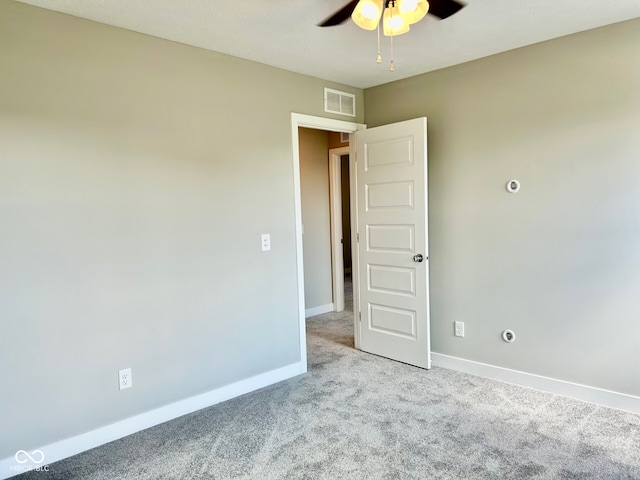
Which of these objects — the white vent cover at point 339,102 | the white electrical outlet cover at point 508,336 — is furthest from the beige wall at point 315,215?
the white electrical outlet cover at point 508,336

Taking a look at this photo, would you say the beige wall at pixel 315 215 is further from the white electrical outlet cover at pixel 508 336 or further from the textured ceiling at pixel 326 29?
the white electrical outlet cover at pixel 508 336

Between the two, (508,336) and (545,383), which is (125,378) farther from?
(545,383)

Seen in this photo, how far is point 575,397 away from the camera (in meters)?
2.89

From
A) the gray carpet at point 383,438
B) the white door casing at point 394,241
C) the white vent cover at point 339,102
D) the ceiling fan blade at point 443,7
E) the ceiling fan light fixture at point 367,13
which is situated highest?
the white vent cover at point 339,102

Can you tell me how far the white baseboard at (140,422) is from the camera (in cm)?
223

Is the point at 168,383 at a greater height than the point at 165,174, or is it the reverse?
the point at 165,174

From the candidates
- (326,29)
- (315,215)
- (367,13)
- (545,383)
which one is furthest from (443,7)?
(315,215)

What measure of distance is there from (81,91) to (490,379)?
350 centimetres

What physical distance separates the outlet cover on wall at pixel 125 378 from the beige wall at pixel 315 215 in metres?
2.83

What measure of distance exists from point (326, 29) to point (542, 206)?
1.93 metres

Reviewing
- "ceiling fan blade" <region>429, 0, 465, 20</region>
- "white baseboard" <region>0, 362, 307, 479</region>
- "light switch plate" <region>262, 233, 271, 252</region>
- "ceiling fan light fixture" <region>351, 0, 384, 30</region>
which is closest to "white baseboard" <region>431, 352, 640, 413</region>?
"white baseboard" <region>0, 362, 307, 479</region>

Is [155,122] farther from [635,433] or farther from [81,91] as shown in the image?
[635,433]

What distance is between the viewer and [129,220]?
254 centimetres

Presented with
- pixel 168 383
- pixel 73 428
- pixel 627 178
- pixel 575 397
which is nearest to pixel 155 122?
pixel 168 383
